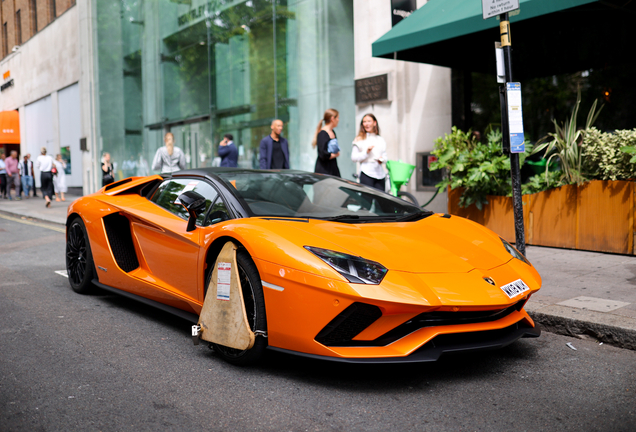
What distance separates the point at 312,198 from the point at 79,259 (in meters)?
2.45

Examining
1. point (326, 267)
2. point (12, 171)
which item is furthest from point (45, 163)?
point (326, 267)

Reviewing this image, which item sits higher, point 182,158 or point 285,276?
point 182,158

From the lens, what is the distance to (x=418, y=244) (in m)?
3.36

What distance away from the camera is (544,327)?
4.18 meters

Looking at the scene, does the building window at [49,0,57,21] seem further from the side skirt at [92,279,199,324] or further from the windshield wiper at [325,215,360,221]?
the windshield wiper at [325,215,360,221]

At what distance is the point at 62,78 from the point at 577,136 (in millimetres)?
23998

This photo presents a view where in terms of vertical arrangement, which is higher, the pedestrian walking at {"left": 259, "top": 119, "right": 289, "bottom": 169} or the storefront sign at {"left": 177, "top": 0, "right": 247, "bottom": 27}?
the storefront sign at {"left": 177, "top": 0, "right": 247, "bottom": 27}

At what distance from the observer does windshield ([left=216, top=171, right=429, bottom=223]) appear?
151 inches

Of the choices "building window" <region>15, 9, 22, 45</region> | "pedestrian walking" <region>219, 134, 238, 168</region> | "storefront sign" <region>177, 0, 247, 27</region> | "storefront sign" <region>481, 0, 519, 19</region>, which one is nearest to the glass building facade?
"storefront sign" <region>177, 0, 247, 27</region>

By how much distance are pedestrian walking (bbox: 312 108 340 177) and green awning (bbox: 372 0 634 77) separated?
1264 millimetres

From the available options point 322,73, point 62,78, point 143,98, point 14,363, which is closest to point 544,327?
point 14,363

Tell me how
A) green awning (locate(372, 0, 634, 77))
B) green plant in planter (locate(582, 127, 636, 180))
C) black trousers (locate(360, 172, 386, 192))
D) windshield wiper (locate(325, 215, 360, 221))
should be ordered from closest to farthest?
windshield wiper (locate(325, 215, 360, 221)) < green plant in planter (locate(582, 127, 636, 180)) < green awning (locate(372, 0, 634, 77)) < black trousers (locate(360, 172, 386, 192))

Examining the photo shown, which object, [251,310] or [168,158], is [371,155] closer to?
[168,158]

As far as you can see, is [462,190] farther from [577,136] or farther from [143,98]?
[143,98]
